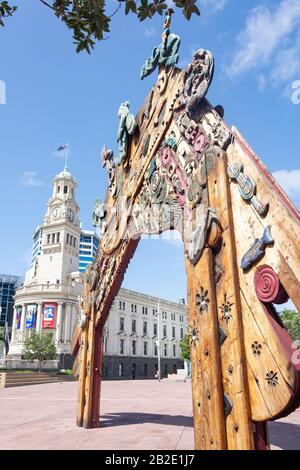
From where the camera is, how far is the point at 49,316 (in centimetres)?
4862

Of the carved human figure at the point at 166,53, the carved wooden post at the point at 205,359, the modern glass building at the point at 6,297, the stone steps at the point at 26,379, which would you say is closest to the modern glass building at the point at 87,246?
the modern glass building at the point at 6,297

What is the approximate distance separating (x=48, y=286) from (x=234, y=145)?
49403 mm

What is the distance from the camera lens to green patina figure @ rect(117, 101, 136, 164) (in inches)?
304

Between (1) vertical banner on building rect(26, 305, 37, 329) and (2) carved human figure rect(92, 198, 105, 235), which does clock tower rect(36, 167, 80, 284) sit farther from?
(2) carved human figure rect(92, 198, 105, 235)

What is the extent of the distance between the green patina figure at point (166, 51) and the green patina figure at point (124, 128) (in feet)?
4.15

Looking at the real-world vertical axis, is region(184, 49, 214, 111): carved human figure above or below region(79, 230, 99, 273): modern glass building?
below

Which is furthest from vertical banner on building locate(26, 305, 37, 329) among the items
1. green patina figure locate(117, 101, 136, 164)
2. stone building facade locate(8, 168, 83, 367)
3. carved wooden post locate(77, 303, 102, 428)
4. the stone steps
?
→ green patina figure locate(117, 101, 136, 164)

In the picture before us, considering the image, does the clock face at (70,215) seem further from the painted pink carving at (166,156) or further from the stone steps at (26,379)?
the painted pink carving at (166,156)

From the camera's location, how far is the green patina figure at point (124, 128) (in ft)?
25.3

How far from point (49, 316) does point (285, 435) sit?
4449 cm

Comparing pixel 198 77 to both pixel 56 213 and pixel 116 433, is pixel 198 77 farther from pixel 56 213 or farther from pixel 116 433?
pixel 56 213

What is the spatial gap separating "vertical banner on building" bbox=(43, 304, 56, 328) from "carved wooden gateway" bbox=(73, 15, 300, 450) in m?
45.2

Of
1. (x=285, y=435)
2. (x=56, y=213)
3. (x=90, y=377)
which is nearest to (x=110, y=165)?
(x=90, y=377)
